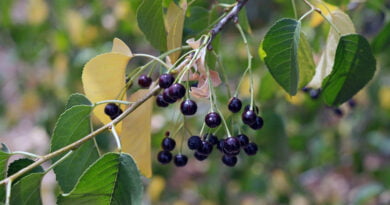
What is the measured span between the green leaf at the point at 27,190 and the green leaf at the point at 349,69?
615 millimetres

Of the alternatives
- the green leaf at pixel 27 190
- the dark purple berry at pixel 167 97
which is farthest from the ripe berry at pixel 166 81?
the green leaf at pixel 27 190

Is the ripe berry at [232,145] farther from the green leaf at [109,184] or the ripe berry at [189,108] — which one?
the green leaf at [109,184]

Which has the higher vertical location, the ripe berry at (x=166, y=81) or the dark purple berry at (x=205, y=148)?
the ripe berry at (x=166, y=81)

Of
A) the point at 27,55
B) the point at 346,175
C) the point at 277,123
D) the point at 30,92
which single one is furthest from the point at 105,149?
the point at 346,175

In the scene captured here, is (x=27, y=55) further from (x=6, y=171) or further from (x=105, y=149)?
(x=6, y=171)

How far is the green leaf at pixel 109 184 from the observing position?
0.89 metres

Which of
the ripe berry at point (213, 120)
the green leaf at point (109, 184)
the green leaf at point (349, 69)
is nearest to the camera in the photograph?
the green leaf at point (109, 184)

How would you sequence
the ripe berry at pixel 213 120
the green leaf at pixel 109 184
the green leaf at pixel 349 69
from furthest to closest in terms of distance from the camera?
1. the green leaf at pixel 349 69
2. the ripe berry at pixel 213 120
3. the green leaf at pixel 109 184

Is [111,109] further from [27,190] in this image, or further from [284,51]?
[284,51]

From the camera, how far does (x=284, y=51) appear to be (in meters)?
1.05

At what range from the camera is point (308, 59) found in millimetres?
1168

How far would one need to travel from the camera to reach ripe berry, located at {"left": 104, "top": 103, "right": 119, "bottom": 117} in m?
1.05

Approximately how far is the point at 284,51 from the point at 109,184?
16.6 inches

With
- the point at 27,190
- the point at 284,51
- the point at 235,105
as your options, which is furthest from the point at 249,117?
the point at 27,190
